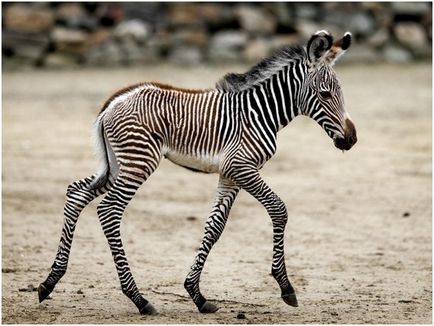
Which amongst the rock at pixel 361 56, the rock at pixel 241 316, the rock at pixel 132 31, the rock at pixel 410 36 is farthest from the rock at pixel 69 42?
the rock at pixel 241 316

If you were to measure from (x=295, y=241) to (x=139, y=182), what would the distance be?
10.4 feet

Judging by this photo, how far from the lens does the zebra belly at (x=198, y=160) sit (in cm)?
709

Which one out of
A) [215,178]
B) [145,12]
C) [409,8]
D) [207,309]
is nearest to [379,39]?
[409,8]

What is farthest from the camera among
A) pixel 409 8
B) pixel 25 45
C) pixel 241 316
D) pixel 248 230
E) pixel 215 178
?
pixel 409 8

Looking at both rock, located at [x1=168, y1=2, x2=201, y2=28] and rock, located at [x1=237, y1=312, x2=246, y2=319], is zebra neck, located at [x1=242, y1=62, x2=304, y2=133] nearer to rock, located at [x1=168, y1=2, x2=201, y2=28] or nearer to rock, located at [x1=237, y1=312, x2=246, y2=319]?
rock, located at [x1=237, y1=312, x2=246, y2=319]

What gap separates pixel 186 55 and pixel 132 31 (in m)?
1.28

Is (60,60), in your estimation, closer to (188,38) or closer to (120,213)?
(188,38)

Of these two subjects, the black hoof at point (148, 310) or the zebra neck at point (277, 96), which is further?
the zebra neck at point (277, 96)

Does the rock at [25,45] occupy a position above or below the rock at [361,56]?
below

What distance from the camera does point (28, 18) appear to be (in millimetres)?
22266

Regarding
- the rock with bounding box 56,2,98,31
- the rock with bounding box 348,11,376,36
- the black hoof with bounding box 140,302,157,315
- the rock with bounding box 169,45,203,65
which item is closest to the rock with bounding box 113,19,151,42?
the rock with bounding box 56,2,98,31

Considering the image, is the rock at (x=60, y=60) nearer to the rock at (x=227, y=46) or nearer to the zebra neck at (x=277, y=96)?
the rock at (x=227, y=46)

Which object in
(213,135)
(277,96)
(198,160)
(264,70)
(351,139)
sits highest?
(264,70)

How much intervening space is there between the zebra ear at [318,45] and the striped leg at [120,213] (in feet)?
4.37
